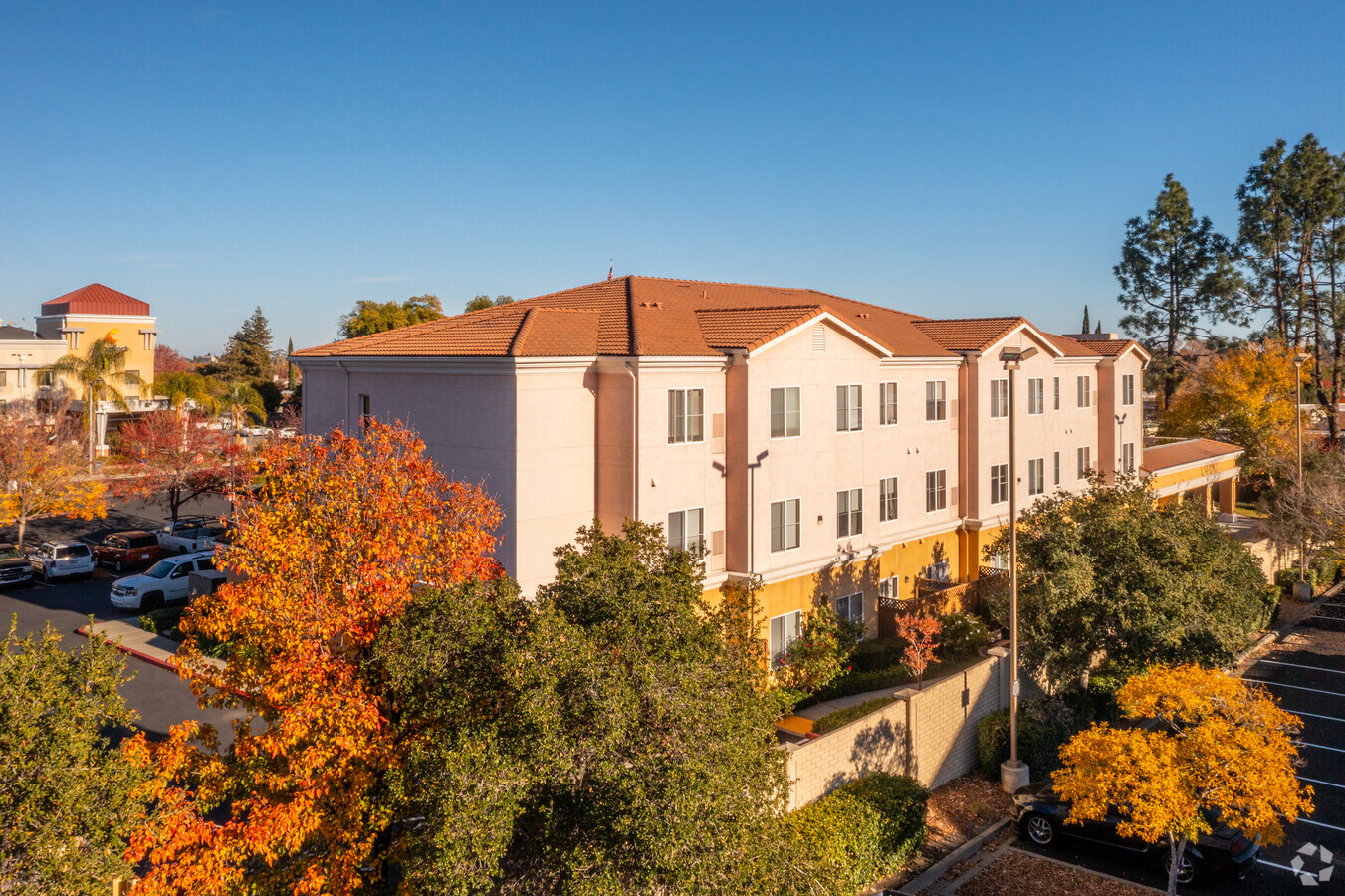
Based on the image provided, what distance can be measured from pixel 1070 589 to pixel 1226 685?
6.19 m

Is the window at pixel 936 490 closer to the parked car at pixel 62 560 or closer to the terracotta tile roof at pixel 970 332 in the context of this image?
the terracotta tile roof at pixel 970 332

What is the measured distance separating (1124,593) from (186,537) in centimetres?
3755

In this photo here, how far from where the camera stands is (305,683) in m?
12.2

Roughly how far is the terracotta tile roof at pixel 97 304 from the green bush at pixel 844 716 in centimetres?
7211

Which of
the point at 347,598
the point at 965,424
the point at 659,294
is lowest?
the point at 347,598

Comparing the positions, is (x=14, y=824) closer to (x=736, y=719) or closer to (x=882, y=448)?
(x=736, y=719)

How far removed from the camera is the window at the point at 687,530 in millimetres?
24406

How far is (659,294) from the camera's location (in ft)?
97.6

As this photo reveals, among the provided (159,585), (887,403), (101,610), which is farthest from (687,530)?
(101,610)

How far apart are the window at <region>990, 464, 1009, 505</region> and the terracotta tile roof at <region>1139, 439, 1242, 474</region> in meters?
9.68

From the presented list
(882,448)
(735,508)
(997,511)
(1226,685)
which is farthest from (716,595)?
(997,511)

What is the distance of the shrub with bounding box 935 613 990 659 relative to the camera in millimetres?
27125

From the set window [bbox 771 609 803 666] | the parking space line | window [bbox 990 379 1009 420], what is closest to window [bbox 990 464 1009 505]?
window [bbox 990 379 1009 420]

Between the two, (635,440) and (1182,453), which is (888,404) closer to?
(635,440)
